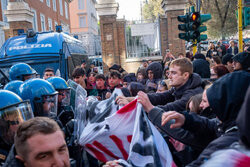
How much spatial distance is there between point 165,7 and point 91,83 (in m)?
8.29

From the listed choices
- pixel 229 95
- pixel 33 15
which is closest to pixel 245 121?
pixel 229 95

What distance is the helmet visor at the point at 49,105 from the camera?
2.92m

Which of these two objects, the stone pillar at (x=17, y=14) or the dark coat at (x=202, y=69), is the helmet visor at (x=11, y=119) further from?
the stone pillar at (x=17, y=14)

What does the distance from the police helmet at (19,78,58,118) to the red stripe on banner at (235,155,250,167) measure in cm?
244

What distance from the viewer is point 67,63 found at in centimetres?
806

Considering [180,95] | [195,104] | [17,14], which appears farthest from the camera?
[17,14]

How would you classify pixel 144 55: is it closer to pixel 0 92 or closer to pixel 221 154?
pixel 0 92

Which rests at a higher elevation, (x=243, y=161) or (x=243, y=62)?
(x=243, y=62)

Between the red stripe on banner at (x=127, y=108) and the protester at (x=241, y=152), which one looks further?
the red stripe on banner at (x=127, y=108)

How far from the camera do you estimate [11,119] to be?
2.19 meters

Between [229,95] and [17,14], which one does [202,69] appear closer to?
[229,95]

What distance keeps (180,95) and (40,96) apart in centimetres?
178

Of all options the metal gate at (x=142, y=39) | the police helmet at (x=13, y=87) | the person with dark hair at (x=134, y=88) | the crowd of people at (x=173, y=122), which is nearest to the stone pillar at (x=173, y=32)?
the metal gate at (x=142, y=39)

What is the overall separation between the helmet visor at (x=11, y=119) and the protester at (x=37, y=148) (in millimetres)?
514
